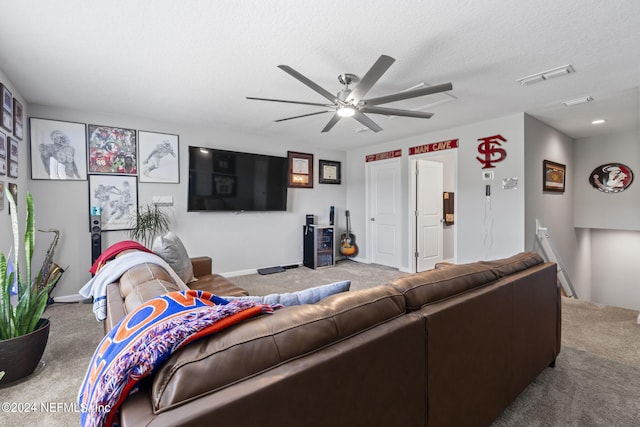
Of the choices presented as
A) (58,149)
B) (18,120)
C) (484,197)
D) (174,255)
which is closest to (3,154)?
(18,120)

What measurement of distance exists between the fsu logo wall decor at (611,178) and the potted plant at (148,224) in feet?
22.7

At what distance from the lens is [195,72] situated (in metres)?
2.65

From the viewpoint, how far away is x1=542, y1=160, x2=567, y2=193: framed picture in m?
4.21

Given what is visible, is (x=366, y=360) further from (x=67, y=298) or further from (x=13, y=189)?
(x=67, y=298)

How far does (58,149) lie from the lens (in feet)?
11.6

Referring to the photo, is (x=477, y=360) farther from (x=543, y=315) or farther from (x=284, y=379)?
(x=284, y=379)

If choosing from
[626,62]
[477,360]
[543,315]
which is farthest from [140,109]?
[626,62]

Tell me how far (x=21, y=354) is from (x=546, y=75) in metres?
4.60

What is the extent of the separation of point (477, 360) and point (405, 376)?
0.53m

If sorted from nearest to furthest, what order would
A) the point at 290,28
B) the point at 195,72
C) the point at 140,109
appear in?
the point at 290,28
the point at 195,72
the point at 140,109

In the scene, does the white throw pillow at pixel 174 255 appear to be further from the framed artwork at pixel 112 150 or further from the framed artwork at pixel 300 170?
the framed artwork at pixel 300 170

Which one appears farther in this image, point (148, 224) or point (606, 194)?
point (606, 194)

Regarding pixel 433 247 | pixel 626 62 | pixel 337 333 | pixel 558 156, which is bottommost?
pixel 433 247

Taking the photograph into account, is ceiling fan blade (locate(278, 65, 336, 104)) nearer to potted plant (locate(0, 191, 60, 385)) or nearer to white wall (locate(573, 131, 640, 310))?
potted plant (locate(0, 191, 60, 385))
